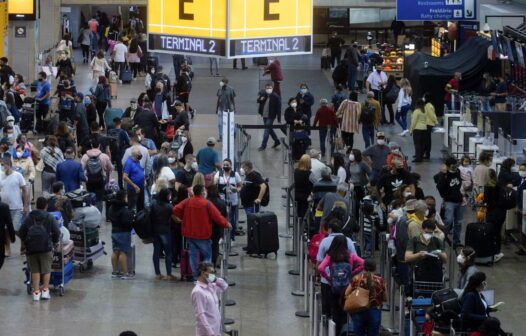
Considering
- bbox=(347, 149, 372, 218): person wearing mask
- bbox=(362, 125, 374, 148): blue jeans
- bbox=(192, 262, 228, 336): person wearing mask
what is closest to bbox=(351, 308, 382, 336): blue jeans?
bbox=(192, 262, 228, 336): person wearing mask

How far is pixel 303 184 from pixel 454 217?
7.45 ft

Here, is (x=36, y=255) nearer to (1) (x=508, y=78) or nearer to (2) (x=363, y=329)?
(2) (x=363, y=329)

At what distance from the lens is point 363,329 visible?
1505 cm

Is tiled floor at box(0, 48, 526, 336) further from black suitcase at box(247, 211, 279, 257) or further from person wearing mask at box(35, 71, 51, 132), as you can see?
person wearing mask at box(35, 71, 51, 132)

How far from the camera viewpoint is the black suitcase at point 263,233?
2036cm

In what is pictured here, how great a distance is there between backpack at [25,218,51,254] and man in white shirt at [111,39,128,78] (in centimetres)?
2223

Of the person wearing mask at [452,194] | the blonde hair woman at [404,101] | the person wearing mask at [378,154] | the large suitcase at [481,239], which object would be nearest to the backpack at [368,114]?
the blonde hair woman at [404,101]

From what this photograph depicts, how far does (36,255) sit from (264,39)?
4093 millimetres

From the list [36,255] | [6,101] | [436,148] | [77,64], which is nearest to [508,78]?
[436,148]

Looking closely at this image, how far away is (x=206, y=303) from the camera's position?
14875 mm

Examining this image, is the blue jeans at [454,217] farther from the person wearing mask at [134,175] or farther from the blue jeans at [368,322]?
the blue jeans at [368,322]

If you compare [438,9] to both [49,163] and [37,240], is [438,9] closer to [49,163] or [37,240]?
[49,163]

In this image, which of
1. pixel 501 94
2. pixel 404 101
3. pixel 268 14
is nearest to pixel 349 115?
pixel 404 101

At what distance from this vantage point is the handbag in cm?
1482
